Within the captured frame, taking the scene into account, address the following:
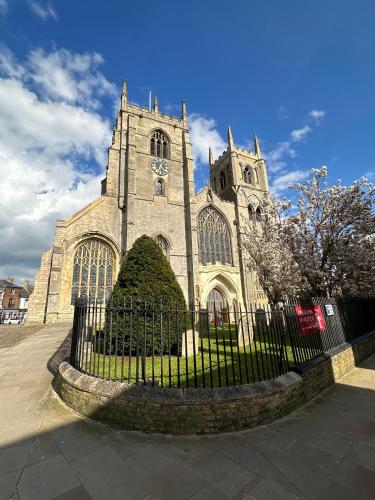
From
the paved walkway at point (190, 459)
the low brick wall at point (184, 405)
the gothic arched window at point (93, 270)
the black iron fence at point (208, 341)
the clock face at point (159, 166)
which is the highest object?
the clock face at point (159, 166)

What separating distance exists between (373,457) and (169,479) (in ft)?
8.37

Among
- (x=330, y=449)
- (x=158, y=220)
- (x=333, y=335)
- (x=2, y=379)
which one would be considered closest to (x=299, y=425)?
(x=330, y=449)

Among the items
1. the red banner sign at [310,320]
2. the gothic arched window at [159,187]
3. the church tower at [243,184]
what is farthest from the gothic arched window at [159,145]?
the red banner sign at [310,320]

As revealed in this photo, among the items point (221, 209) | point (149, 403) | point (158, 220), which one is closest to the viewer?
point (149, 403)

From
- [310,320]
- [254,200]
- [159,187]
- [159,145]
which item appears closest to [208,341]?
[310,320]

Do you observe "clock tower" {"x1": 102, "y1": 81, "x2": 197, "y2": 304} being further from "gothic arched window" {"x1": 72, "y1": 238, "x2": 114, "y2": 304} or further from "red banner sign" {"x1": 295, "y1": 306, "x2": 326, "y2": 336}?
"red banner sign" {"x1": 295, "y1": 306, "x2": 326, "y2": 336}

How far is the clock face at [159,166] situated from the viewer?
25281 mm

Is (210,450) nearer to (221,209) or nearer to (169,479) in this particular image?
(169,479)

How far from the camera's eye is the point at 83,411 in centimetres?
445

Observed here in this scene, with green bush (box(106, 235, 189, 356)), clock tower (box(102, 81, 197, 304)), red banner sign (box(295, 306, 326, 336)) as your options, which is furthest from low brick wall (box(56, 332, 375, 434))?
clock tower (box(102, 81, 197, 304))

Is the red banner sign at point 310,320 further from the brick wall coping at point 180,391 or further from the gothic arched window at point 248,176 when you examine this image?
the gothic arched window at point 248,176

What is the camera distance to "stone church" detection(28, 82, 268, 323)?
18.9 meters

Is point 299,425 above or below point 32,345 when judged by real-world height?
below

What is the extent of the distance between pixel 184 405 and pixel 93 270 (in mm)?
17879
